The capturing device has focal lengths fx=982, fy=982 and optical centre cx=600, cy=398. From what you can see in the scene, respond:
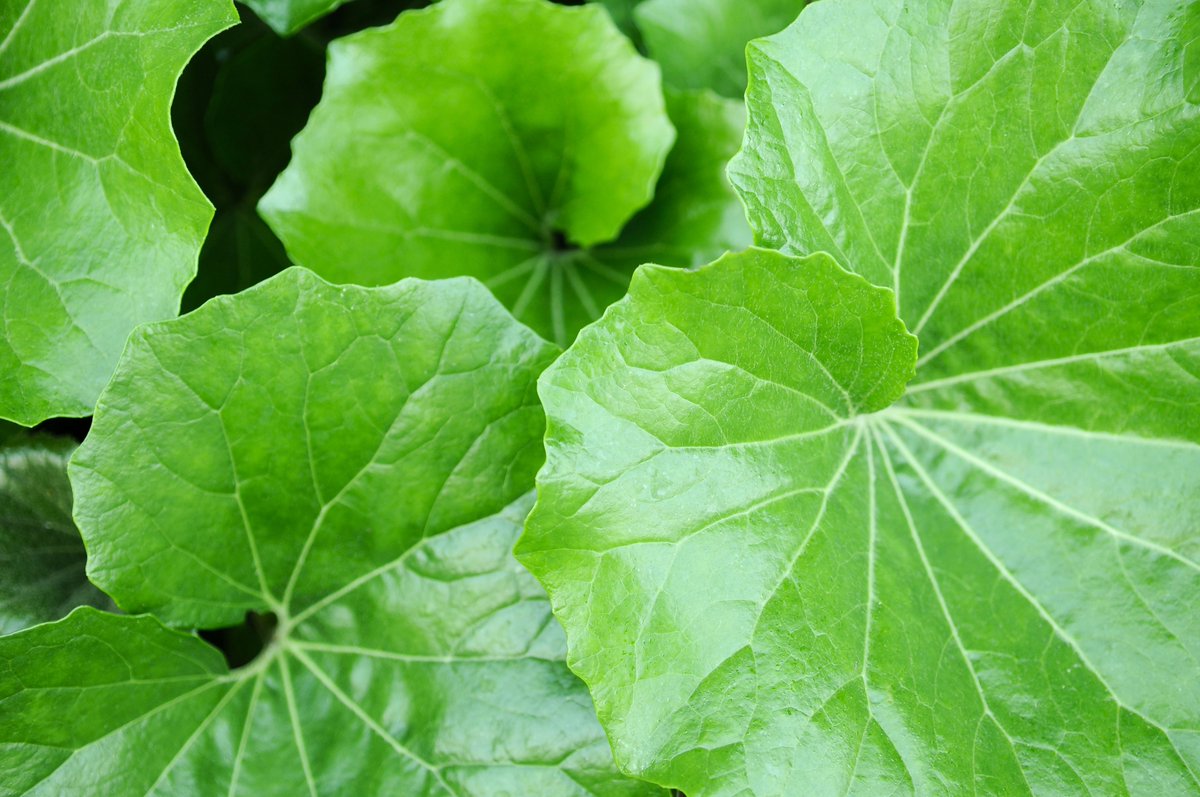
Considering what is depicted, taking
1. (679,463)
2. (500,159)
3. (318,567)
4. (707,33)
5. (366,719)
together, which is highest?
(707,33)

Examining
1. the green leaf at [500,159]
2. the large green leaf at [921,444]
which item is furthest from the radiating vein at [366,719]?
the green leaf at [500,159]

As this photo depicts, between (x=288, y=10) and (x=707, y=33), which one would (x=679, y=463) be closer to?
(x=288, y=10)

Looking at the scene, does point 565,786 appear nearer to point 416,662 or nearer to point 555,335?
point 416,662

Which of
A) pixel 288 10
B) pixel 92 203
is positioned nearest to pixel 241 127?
pixel 288 10

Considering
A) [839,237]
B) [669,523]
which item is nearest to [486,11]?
[839,237]

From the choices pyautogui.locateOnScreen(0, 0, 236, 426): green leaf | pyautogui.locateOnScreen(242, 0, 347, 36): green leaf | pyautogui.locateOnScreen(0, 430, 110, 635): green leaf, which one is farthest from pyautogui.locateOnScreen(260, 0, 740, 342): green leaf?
pyautogui.locateOnScreen(0, 430, 110, 635): green leaf

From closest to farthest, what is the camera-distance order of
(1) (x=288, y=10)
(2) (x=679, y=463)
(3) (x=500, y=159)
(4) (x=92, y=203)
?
(2) (x=679, y=463) → (4) (x=92, y=203) → (1) (x=288, y=10) → (3) (x=500, y=159)

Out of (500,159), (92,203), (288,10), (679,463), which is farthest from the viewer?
(500,159)

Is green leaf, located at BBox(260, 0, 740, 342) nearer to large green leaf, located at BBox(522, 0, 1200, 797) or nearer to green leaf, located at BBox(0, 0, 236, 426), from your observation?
green leaf, located at BBox(0, 0, 236, 426)
